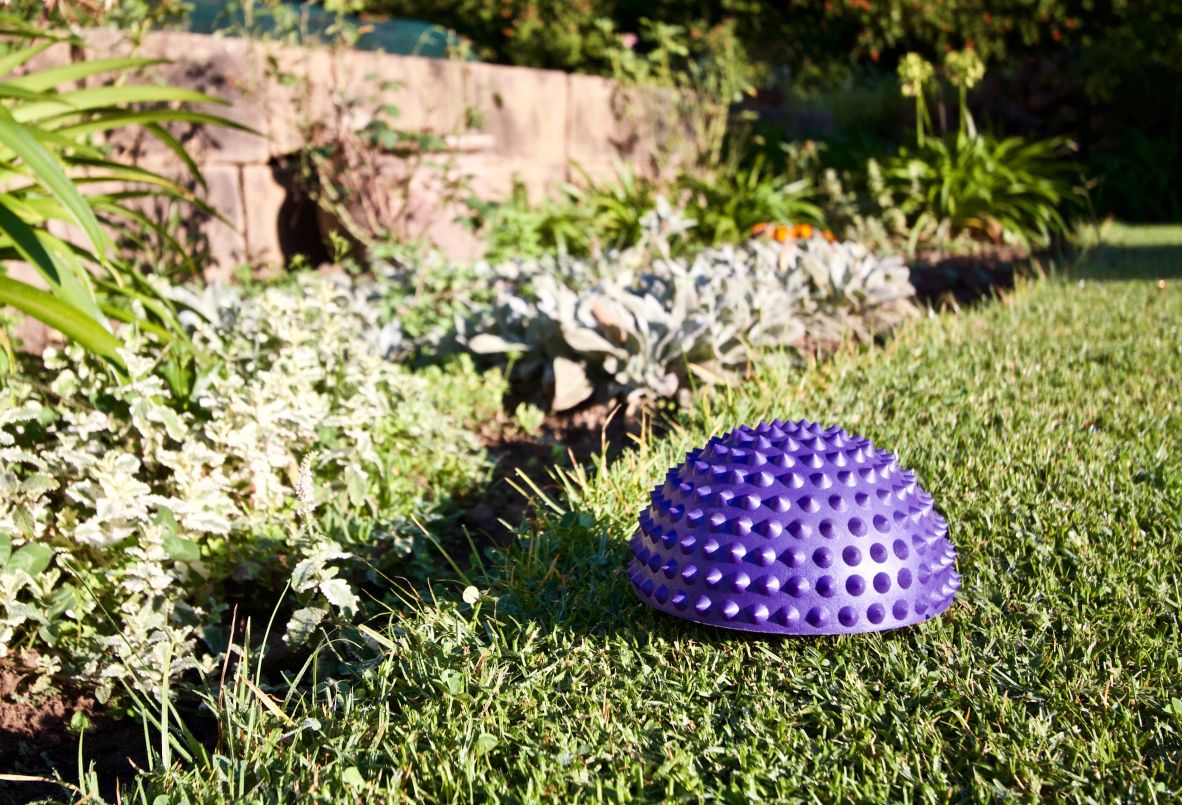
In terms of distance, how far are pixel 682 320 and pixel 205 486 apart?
175cm

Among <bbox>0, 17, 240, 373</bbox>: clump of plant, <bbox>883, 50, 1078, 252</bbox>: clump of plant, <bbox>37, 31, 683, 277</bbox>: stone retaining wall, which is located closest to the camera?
<bbox>0, 17, 240, 373</bbox>: clump of plant

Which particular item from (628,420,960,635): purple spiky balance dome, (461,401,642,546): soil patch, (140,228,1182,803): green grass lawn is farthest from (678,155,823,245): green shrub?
(628,420,960,635): purple spiky balance dome

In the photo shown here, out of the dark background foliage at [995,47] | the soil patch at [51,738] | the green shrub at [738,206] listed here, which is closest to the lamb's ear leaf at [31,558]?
the soil patch at [51,738]

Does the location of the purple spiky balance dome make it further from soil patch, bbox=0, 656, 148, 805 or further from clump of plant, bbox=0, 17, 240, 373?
clump of plant, bbox=0, 17, 240, 373

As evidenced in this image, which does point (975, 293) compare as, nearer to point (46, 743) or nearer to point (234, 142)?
point (234, 142)

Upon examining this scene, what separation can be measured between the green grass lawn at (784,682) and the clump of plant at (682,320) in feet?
2.75

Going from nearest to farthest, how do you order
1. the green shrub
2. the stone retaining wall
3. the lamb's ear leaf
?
the lamb's ear leaf < the stone retaining wall < the green shrub

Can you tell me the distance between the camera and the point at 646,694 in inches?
70.2

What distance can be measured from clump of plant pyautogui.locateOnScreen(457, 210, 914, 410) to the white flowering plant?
1.88 ft

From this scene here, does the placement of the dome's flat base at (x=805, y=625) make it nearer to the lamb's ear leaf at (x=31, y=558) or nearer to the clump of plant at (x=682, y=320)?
the lamb's ear leaf at (x=31, y=558)

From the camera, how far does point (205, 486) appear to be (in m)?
2.44

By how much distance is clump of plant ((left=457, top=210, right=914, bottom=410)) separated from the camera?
3529 mm

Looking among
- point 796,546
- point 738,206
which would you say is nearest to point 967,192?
point 738,206

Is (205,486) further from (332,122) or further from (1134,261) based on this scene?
(1134,261)
